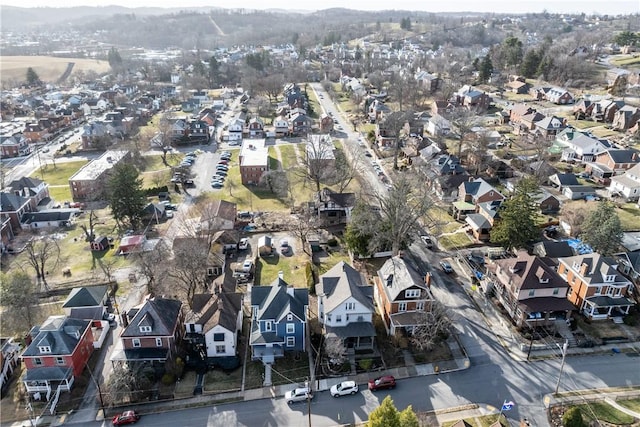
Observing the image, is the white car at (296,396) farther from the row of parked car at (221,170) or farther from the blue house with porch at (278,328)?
the row of parked car at (221,170)

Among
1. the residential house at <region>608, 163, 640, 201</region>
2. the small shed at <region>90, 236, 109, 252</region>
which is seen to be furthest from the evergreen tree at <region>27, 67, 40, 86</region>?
the residential house at <region>608, 163, 640, 201</region>

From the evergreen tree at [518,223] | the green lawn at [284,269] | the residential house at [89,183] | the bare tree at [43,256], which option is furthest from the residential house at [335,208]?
the residential house at [89,183]

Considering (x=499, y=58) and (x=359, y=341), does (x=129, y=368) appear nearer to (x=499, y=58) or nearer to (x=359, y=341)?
(x=359, y=341)

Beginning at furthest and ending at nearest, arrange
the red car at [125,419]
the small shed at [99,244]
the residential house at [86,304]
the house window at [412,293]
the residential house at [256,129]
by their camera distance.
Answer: the residential house at [256,129] < the small shed at [99,244] < the residential house at [86,304] < the house window at [412,293] < the red car at [125,419]

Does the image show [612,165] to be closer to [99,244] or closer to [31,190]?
[99,244]

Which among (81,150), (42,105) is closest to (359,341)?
(81,150)

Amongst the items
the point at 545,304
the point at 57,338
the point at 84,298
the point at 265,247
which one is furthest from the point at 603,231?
the point at 84,298
